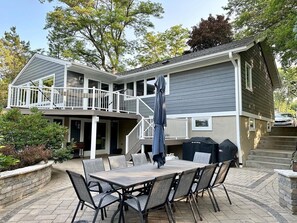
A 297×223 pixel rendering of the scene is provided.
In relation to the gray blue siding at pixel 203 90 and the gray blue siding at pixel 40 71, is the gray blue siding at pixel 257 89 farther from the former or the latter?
the gray blue siding at pixel 40 71

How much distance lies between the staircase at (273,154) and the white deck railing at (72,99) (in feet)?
17.0

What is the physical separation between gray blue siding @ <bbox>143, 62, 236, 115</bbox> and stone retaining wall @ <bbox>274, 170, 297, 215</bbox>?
4962mm

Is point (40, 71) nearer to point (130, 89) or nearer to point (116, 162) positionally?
point (130, 89)

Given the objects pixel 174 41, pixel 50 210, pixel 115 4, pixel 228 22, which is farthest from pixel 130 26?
pixel 50 210

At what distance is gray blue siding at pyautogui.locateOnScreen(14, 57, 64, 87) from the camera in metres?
11.3

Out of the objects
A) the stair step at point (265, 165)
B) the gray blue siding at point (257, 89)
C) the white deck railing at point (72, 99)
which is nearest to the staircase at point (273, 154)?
the stair step at point (265, 165)

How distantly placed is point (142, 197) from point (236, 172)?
5118 millimetres

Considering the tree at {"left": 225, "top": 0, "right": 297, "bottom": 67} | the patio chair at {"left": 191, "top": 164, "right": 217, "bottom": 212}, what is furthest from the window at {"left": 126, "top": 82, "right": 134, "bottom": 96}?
the patio chair at {"left": 191, "top": 164, "right": 217, "bottom": 212}

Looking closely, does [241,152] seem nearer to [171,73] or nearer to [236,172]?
[236,172]

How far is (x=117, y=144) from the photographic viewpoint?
43.4ft

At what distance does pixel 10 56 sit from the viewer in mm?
21281

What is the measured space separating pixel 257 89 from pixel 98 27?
15.6 m

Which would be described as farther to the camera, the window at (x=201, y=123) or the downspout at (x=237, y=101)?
the window at (x=201, y=123)

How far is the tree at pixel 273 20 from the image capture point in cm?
810
